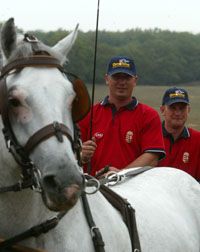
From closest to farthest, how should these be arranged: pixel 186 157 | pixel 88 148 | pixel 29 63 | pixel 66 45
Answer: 1. pixel 29 63
2. pixel 66 45
3. pixel 88 148
4. pixel 186 157

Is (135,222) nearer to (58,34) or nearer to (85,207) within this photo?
(85,207)

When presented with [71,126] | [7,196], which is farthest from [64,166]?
[7,196]

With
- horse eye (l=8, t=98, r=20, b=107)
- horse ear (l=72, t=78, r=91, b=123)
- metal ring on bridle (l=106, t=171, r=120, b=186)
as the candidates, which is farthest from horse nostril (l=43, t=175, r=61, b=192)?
metal ring on bridle (l=106, t=171, r=120, b=186)

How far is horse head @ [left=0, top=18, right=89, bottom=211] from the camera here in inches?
105

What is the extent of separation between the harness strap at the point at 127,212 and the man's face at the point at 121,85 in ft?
6.52

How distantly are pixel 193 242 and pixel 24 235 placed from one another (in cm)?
196

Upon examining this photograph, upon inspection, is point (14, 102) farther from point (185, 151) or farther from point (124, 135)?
point (185, 151)

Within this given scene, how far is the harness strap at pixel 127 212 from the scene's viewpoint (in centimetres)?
356

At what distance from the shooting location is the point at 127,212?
12.2 feet

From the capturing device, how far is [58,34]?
215 inches

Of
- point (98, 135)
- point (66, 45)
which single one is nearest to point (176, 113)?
point (98, 135)

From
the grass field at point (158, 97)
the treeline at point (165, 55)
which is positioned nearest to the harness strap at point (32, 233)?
the treeline at point (165, 55)

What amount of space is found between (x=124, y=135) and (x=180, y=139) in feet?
2.87

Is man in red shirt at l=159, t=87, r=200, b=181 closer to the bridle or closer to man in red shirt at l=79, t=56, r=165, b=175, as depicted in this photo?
man in red shirt at l=79, t=56, r=165, b=175
